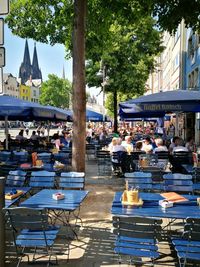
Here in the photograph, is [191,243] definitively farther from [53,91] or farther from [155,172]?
[53,91]

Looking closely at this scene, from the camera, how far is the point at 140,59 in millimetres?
27828

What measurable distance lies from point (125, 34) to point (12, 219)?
2447 cm

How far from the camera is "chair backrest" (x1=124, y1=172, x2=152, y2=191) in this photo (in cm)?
784

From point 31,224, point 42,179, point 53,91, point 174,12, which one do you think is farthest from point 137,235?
point 53,91

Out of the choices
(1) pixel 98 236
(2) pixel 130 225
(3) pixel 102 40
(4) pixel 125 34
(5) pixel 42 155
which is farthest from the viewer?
(4) pixel 125 34

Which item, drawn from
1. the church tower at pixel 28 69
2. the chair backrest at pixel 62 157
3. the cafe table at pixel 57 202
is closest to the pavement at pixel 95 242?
the cafe table at pixel 57 202

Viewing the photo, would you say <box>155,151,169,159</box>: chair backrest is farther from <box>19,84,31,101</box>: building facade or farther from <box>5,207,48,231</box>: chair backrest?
<box>19,84,31,101</box>: building facade

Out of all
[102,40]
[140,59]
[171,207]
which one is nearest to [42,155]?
[102,40]

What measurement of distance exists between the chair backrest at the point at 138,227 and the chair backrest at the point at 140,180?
3.10m

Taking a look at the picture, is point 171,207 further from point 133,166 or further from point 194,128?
point 194,128

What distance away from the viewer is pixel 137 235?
184 inches

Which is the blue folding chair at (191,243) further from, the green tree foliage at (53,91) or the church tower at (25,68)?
the church tower at (25,68)

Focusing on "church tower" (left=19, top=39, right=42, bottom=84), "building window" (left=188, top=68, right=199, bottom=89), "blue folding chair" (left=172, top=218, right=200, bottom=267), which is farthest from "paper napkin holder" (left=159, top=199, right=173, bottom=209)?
"church tower" (left=19, top=39, right=42, bottom=84)

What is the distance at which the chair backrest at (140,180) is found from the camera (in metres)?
7.84
